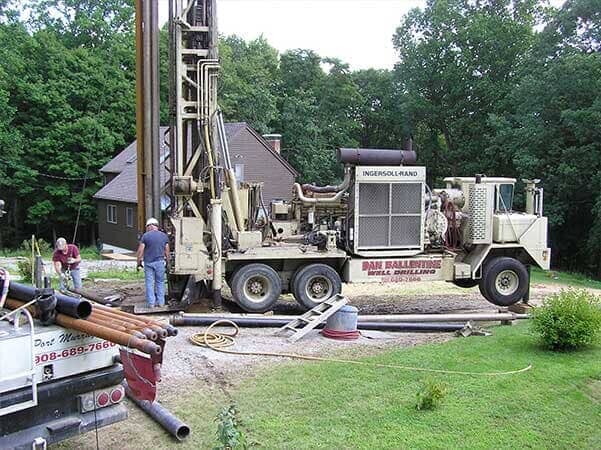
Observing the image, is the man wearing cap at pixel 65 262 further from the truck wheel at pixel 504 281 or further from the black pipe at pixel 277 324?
the truck wheel at pixel 504 281

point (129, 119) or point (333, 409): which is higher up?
point (129, 119)

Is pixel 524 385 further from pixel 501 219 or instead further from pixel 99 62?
pixel 99 62

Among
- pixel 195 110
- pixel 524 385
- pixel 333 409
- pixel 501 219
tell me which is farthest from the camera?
pixel 501 219

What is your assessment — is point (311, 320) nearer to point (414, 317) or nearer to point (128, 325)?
point (414, 317)

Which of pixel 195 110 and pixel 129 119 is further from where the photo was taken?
pixel 129 119

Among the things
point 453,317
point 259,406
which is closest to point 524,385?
point 259,406

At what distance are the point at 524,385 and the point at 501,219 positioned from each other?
6479 millimetres

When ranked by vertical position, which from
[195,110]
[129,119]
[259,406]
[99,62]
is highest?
[99,62]

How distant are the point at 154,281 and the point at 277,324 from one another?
2.73 m

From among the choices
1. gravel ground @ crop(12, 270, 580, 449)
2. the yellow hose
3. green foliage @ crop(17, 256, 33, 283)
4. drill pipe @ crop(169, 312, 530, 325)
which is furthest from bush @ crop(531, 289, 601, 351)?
green foliage @ crop(17, 256, 33, 283)

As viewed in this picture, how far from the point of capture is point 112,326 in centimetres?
547

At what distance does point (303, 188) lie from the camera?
1448 cm

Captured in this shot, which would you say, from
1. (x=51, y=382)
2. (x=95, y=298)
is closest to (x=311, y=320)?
(x=95, y=298)

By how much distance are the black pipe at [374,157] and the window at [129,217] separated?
22553 mm
